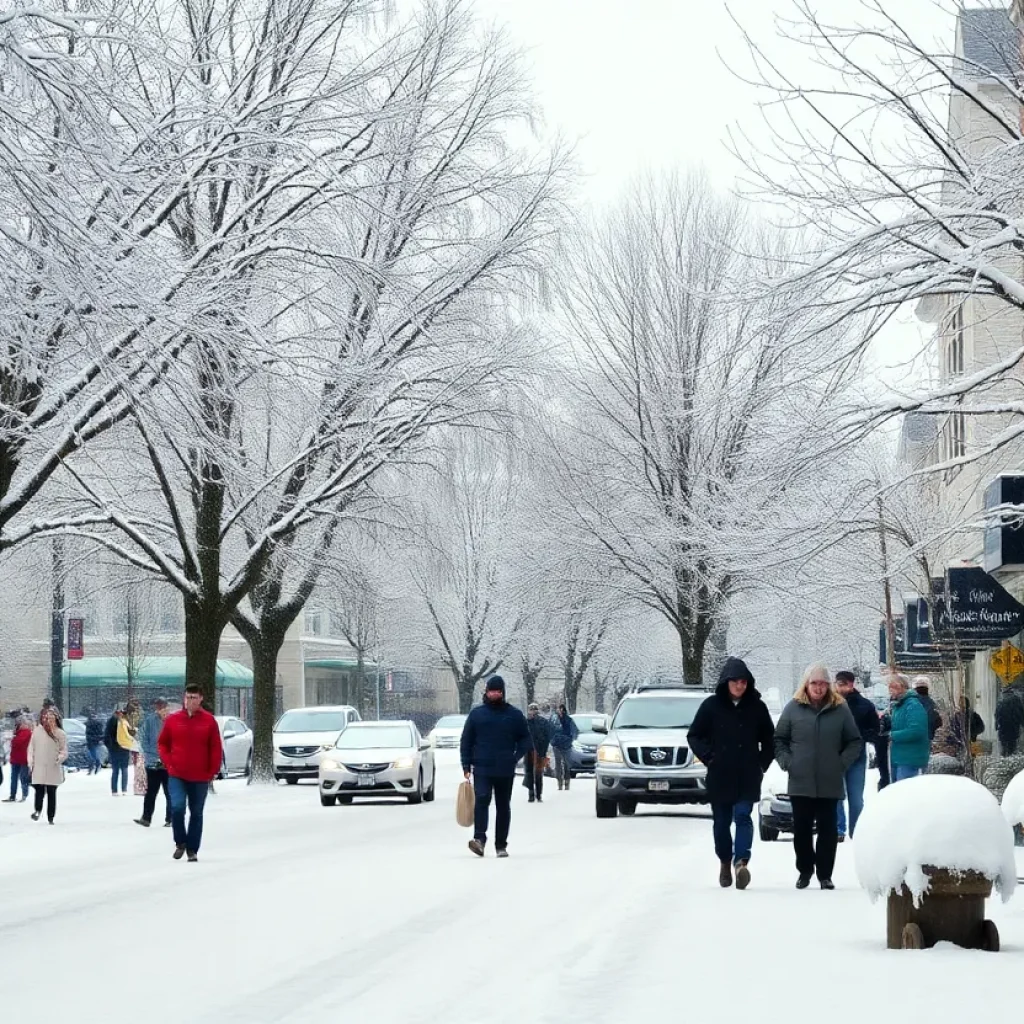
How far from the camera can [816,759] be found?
50.2 ft

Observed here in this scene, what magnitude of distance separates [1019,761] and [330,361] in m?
10.3

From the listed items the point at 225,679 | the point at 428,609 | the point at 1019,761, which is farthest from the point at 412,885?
the point at 428,609

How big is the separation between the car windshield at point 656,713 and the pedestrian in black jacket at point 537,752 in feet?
15.2

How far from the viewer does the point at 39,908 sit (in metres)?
14.5

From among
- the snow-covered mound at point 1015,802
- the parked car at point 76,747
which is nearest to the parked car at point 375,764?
the snow-covered mound at point 1015,802

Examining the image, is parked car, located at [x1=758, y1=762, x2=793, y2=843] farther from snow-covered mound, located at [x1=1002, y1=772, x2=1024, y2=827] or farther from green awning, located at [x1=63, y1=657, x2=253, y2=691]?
green awning, located at [x1=63, y1=657, x2=253, y2=691]

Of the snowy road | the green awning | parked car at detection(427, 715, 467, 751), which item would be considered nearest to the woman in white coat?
the snowy road

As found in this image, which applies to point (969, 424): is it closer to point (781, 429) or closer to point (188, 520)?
point (188, 520)

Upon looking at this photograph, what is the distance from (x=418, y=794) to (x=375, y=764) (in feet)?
4.11

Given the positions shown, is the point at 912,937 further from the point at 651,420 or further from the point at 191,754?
the point at 651,420

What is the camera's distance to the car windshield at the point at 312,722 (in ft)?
149

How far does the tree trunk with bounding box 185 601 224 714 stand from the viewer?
1366 inches

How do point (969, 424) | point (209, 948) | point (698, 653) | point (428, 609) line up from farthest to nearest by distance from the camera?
point (428, 609) → point (698, 653) → point (969, 424) → point (209, 948)

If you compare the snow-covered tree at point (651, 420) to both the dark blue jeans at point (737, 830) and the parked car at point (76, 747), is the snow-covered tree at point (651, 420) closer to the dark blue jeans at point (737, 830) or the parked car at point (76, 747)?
the parked car at point (76, 747)
